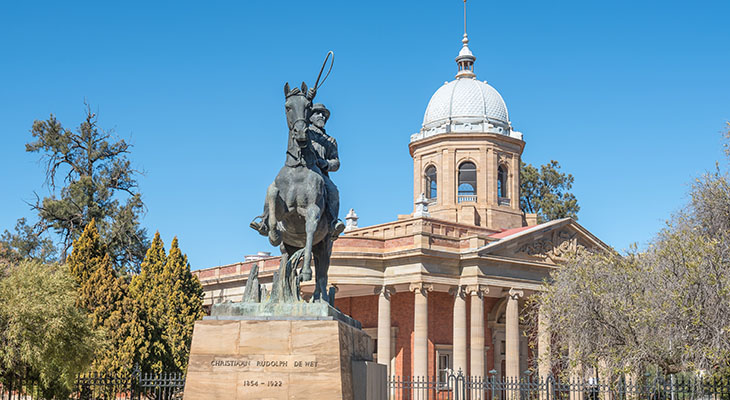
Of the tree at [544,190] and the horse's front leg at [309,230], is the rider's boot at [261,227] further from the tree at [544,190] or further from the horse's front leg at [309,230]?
the tree at [544,190]

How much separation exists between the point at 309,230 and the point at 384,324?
31145 mm

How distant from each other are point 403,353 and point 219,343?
35985 millimetres

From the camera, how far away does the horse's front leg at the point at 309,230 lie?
32.2 ft

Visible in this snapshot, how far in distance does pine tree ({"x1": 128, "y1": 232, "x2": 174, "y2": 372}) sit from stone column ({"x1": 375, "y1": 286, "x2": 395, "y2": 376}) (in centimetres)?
1014

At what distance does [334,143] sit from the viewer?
10.9 metres

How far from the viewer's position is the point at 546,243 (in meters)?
44.5

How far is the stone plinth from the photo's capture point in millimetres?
9227

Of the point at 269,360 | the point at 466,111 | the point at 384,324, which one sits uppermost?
the point at 466,111

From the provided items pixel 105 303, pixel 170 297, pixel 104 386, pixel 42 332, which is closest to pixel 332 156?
pixel 104 386

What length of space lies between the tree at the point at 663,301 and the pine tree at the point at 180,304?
53.5 feet

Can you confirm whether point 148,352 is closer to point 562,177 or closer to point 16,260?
point 16,260

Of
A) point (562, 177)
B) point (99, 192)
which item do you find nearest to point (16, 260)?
point (99, 192)

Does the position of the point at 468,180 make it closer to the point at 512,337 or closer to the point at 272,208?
the point at 512,337

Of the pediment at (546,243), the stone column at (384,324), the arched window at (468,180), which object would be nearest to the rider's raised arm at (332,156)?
the stone column at (384,324)
